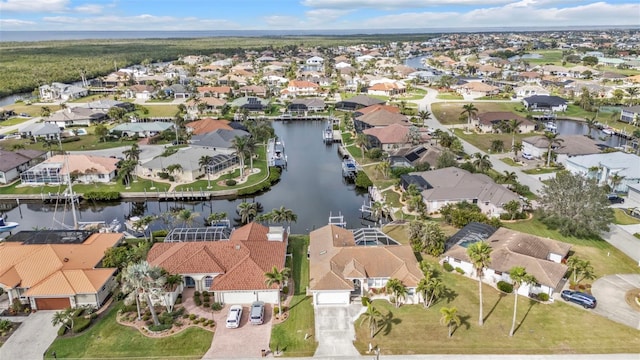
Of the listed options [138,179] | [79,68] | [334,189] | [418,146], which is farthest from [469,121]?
[79,68]

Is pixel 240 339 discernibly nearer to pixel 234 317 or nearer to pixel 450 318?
pixel 234 317

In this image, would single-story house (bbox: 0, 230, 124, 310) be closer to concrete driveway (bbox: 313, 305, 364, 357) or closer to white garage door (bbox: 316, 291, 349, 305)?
white garage door (bbox: 316, 291, 349, 305)

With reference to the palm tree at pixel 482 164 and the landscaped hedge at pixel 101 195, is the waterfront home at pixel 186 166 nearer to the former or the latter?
the landscaped hedge at pixel 101 195

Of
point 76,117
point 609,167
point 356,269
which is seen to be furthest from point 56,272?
point 76,117

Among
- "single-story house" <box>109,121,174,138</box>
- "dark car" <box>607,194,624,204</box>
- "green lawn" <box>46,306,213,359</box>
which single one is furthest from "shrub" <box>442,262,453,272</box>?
"single-story house" <box>109,121,174,138</box>

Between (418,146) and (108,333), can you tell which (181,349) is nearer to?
(108,333)

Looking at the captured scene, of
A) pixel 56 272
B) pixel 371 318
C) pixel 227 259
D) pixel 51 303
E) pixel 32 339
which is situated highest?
pixel 56 272
